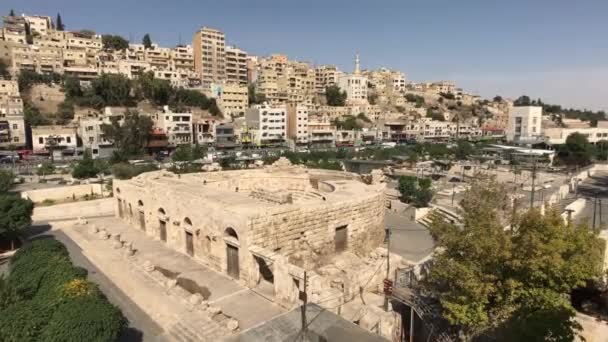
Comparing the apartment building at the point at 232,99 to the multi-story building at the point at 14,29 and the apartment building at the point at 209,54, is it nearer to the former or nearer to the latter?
the apartment building at the point at 209,54

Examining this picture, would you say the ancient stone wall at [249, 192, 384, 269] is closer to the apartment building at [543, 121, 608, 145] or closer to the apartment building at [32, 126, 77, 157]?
the apartment building at [32, 126, 77, 157]

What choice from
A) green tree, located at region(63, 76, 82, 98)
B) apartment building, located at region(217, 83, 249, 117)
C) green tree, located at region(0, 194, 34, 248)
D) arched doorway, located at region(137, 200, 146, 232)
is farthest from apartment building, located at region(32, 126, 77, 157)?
arched doorway, located at region(137, 200, 146, 232)

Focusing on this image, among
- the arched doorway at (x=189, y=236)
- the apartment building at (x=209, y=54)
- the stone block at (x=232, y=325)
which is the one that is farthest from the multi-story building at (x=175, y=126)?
the stone block at (x=232, y=325)

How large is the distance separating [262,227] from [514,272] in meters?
8.24

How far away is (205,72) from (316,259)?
281 ft

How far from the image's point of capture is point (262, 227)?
13.9 meters

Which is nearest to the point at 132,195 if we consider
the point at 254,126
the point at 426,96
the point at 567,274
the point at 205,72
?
the point at 567,274

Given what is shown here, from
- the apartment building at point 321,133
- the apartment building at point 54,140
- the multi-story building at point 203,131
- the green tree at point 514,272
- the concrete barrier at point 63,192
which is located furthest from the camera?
the apartment building at point 321,133

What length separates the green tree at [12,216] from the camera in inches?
737

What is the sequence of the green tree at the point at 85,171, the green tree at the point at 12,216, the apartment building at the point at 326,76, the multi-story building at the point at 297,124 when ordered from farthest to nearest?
the apartment building at the point at 326,76
the multi-story building at the point at 297,124
the green tree at the point at 85,171
the green tree at the point at 12,216

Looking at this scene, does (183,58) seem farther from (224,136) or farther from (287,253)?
(287,253)

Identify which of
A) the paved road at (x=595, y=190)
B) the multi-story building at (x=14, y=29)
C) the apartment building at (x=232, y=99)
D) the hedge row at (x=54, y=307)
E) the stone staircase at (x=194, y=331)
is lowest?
the paved road at (x=595, y=190)

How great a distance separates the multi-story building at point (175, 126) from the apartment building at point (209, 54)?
29.2m

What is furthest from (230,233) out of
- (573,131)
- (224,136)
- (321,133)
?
(573,131)
